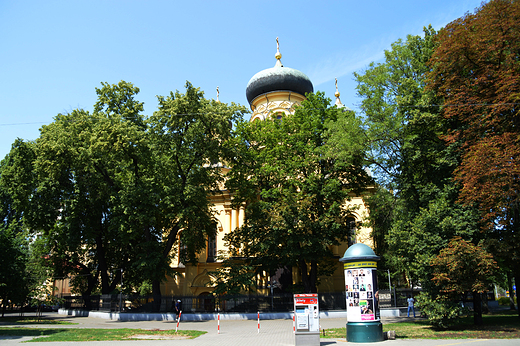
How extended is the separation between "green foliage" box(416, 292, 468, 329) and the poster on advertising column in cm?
394

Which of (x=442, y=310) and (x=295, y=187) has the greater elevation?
(x=295, y=187)


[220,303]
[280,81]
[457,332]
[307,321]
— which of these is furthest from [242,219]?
[307,321]

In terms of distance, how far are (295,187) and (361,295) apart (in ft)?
43.9

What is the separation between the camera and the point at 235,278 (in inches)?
969

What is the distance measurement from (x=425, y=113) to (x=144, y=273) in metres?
17.7

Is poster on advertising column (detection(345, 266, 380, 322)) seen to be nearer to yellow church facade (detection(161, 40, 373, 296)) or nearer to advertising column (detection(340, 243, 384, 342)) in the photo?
advertising column (detection(340, 243, 384, 342))

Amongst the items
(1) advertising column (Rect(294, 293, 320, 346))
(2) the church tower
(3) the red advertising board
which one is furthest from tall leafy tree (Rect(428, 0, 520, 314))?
(2) the church tower

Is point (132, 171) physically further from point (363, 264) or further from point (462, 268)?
point (462, 268)

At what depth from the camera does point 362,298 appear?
13.1m

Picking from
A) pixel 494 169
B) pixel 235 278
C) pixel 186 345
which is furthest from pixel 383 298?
pixel 186 345

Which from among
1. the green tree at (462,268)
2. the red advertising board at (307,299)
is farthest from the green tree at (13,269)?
the green tree at (462,268)

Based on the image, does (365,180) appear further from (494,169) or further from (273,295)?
(494,169)

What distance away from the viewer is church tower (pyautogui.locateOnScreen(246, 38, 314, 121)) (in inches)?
1535

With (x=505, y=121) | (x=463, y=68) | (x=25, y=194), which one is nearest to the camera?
(x=505, y=121)
